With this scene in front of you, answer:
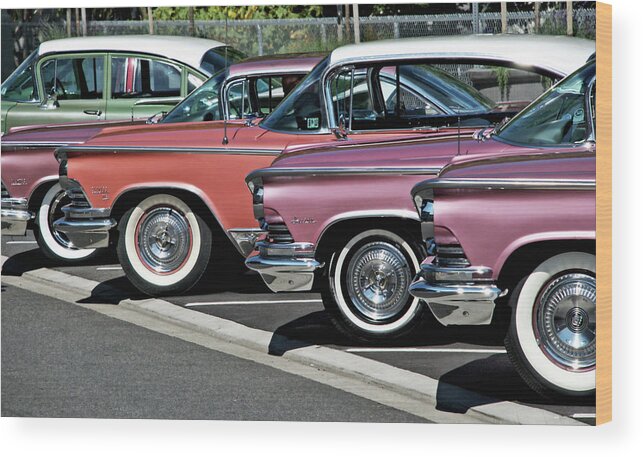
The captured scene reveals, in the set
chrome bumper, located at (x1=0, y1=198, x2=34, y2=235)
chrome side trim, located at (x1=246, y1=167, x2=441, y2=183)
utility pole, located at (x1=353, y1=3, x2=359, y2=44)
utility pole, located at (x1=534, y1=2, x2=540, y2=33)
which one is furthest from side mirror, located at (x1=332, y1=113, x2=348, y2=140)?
chrome bumper, located at (x1=0, y1=198, x2=34, y2=235)

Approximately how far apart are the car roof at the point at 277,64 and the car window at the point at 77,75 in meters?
0.81

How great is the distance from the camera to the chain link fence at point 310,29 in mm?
6441

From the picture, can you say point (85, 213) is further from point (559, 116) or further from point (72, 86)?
point (559, 116)

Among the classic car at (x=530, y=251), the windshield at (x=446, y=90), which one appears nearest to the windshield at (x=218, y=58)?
the windshield at (x=446, y=90)

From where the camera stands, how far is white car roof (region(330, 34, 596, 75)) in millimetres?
6293

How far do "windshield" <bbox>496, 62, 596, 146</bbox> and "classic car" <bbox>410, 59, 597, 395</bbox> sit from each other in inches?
0.4

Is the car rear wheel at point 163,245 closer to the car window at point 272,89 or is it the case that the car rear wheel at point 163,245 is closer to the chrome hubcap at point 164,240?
the chrome hubcap at point 164,240

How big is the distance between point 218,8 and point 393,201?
5.03 feet

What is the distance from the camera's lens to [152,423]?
6738 millimetres

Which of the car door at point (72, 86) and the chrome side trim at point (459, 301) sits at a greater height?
the car door at point (72, 86)

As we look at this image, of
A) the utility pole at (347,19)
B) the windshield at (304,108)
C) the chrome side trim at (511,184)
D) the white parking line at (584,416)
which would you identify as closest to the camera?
the chrome side trim at (511,184)

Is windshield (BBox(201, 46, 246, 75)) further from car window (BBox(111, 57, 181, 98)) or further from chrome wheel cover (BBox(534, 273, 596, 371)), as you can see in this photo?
chrome wheel cover (BBox(534, 273, 596, 371))

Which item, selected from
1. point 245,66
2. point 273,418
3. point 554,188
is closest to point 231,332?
point 273,418

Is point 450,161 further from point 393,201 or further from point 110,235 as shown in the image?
point 110,235
